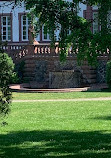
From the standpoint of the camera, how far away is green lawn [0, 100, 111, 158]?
9.08 m

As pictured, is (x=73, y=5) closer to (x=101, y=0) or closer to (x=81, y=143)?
(x=101, y=0)

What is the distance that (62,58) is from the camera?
8898 mm

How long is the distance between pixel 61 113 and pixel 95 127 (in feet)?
11.6

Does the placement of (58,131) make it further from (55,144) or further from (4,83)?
(4,83)

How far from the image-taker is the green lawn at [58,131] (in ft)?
29.8

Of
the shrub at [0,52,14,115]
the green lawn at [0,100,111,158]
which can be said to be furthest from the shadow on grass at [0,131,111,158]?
the shrub at [0,52,14,115]

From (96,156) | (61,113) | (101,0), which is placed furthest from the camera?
(61,113)

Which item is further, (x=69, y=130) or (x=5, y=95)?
(x=69, y=130)

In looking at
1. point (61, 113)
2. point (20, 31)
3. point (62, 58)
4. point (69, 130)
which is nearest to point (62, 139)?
point (69, 130)

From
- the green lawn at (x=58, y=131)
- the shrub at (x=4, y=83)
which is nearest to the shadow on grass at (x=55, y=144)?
the green lawn at (x=58, y=131)

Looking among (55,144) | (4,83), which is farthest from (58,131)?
(4,83)

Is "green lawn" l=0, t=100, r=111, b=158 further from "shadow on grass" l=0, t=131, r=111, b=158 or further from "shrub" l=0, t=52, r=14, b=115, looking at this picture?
"shrub" l=0, t=52, r=14, b=115

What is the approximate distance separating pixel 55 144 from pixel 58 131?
6.85ft

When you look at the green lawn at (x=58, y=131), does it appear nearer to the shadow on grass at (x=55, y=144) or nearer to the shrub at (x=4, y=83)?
the shadow on grass at (x=55, y=144)
